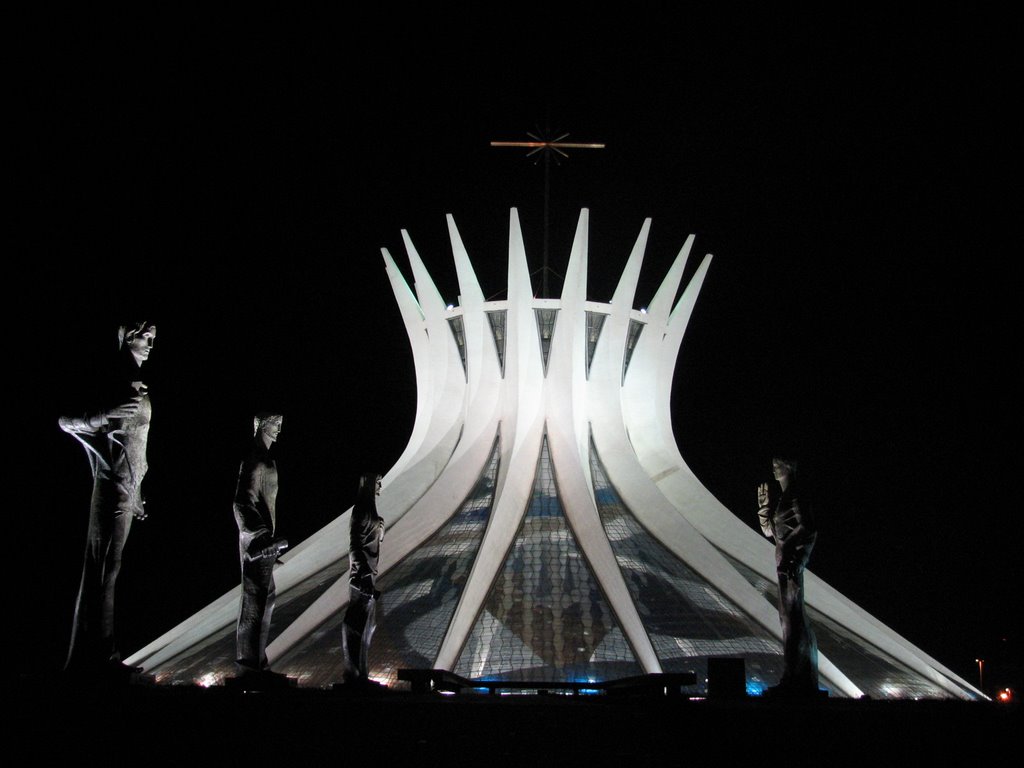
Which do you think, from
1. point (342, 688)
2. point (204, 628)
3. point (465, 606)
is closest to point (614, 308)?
point (465, 606)

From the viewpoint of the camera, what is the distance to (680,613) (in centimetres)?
1405

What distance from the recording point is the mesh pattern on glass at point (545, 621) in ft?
41.5

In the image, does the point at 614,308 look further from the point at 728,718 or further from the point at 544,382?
the point at 728,718

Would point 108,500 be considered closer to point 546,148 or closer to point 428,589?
point 428,589

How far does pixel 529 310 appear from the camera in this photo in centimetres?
1766

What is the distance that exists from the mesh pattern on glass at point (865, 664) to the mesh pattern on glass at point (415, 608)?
4.94m

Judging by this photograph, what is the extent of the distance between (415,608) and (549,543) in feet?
9.06

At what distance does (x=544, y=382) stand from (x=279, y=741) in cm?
1182

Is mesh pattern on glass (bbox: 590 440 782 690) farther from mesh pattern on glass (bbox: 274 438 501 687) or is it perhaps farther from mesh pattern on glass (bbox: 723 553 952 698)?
mesh pattern on glass (bbox: 274 438 501 687)

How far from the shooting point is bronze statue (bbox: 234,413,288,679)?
28.1ft

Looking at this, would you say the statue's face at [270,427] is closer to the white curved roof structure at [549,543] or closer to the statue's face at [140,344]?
the statue's face at [140,344]

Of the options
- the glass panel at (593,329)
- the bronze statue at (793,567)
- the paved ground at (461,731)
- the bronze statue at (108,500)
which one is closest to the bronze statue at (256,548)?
the bronze statue at (108,500)

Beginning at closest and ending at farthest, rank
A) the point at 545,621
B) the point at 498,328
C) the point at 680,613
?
the point at 545,621
the point at 680,613
the point at 498,328

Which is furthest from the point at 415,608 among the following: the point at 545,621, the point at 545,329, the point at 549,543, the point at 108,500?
the point at 108,500
